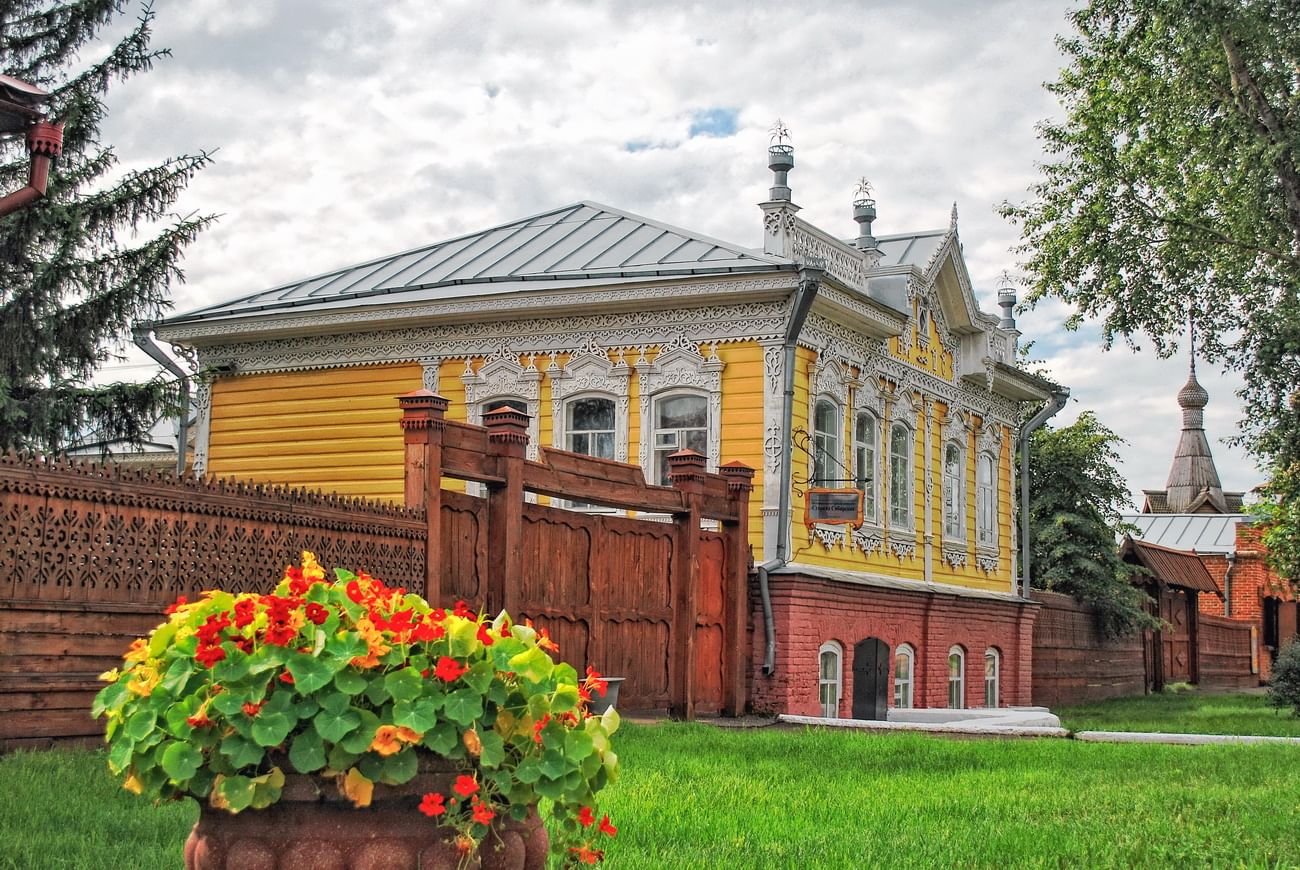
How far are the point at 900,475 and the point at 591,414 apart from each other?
17.0 ft

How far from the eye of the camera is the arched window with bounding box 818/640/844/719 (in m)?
18.8

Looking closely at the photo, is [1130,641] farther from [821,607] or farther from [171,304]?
[171,304]

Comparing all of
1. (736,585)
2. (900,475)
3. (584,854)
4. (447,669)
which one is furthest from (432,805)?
(900,475)

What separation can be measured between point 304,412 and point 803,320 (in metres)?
7.42

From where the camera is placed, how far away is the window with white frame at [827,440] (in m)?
19.1

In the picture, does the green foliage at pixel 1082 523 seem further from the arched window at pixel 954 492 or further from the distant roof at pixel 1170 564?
the arched window at pixel 954 492

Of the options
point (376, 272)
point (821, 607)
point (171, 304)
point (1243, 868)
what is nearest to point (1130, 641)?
point (821, 607)

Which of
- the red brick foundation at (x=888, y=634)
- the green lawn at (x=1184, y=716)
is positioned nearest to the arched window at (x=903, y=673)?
the red brick foundation at (x=888, y=634)

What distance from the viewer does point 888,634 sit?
67.2 ft

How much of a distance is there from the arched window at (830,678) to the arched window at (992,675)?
557 centimetres

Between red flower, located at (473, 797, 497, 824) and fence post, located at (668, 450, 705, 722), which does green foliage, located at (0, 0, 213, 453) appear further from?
red flower, located at (473, 797, 497, 824)

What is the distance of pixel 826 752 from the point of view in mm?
11562

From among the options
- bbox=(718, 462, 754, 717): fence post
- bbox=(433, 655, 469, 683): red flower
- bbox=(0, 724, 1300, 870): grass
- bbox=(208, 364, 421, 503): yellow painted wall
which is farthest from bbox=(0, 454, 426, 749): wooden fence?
bbox=(208, 364, 421, 503): yellow painted wall

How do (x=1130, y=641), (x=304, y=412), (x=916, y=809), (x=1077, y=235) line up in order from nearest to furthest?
(x=916, y=809), (x=304, y=412), (x=1077, y=235), (x=1130, y=641)
